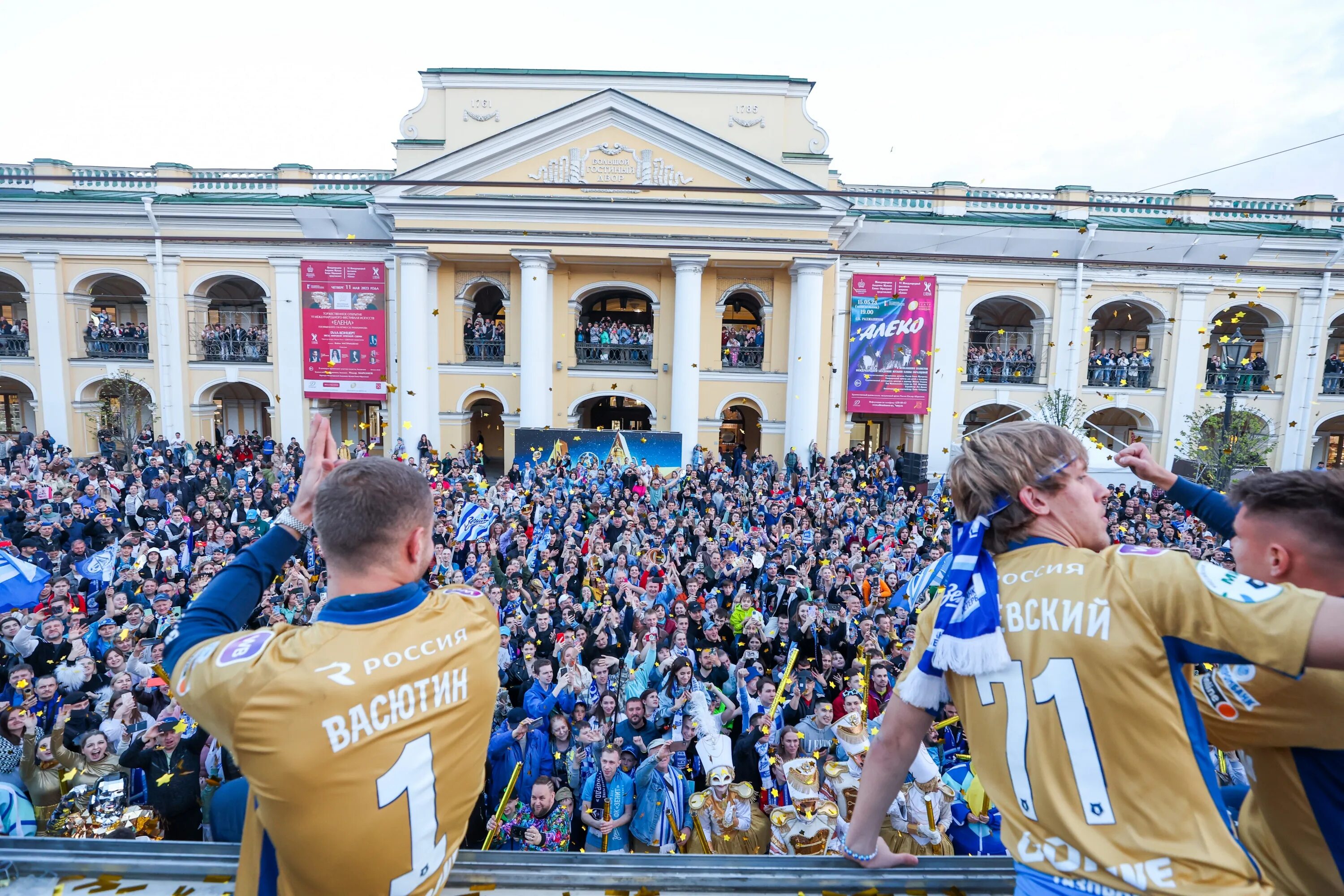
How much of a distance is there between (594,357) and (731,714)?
1776cm

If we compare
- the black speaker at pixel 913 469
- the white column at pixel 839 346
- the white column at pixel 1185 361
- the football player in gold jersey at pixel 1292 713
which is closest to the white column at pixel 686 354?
the white column at pixel 839 346

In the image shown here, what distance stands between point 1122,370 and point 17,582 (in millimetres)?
27981

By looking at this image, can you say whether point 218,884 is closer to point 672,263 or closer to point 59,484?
point 59,484

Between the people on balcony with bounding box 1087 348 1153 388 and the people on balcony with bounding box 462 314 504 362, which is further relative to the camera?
the people on balcony with bounding box 1087 348 1153 388

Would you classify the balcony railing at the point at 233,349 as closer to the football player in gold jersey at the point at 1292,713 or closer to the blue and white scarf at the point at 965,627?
the blue and white scarf at the point at 965,627

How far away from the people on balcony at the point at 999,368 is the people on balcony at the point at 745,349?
7.25 m

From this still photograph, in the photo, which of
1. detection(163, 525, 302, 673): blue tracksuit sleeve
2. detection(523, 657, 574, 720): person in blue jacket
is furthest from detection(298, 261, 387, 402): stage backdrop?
detection(163, 525, 302, 673): blue tracksuit sleeve

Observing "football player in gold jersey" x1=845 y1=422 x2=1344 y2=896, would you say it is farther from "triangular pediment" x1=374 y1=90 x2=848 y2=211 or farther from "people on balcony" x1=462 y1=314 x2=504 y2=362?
"people on balcony" x1=462 y1=314 x2=504 y2=362

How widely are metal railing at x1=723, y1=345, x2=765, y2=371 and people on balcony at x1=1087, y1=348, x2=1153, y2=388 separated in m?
11.6

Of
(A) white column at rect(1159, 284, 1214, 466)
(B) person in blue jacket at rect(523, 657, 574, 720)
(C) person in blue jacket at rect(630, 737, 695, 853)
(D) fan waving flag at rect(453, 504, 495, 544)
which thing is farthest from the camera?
(A) white column at rect(1159, 284, 1214, 466)

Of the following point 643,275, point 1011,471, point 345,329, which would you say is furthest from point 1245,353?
point 345,329

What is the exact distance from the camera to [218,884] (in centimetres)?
174

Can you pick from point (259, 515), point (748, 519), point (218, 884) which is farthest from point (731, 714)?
point (259, 515)

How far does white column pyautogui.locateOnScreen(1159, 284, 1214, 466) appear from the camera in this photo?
21984mm
